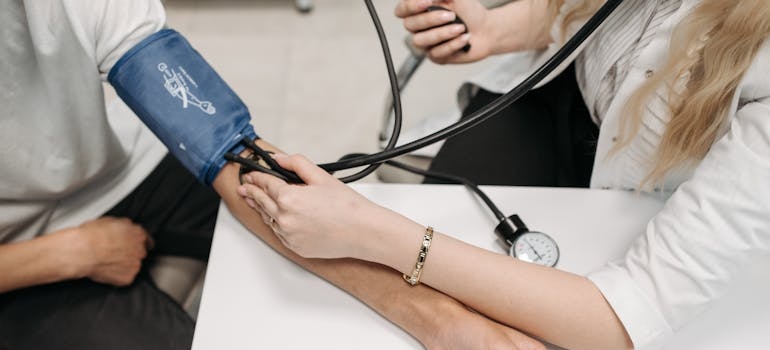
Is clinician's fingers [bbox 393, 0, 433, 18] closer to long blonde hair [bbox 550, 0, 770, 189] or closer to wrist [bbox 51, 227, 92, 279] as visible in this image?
long blonde hair [bbox 550, 0, 770, 189]

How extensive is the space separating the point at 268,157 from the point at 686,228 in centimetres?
50

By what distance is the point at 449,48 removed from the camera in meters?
0.93

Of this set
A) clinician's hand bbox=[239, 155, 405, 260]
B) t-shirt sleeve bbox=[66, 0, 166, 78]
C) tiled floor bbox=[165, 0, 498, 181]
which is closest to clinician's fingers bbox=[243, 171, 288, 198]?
clinician's hand bbox=[239, 155, 405, 260]

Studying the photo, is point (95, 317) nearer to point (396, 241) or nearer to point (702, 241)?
point (396, 241)

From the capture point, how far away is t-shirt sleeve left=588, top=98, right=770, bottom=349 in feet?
1.95

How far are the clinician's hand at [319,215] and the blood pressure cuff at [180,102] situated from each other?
0.10m

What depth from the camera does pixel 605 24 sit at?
2.78ft

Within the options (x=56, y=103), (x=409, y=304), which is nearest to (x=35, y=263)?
(x=56, y=103)

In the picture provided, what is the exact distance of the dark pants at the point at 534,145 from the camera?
99 cm

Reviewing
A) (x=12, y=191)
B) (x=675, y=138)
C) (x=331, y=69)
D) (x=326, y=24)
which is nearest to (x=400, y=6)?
(x=675, y=138)

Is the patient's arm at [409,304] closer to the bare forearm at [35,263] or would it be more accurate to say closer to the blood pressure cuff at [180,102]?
the blood pressure cuff at [180,102]

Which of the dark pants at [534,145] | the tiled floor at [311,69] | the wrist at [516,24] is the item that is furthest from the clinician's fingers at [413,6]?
the tiled floor at [311,69]

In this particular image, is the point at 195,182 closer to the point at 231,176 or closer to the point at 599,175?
the point at 231,176

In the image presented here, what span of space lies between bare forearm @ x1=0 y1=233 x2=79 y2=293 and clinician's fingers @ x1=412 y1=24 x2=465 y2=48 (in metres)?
0.64
